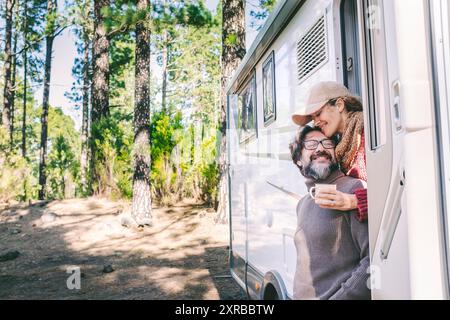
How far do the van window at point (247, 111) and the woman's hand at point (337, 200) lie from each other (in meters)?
1.41

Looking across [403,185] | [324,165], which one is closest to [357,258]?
[324,165]

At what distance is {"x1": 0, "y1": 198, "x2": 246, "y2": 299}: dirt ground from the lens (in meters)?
5.01

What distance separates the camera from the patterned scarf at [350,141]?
183 centimetres

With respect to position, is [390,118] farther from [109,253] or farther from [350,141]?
[109,253]

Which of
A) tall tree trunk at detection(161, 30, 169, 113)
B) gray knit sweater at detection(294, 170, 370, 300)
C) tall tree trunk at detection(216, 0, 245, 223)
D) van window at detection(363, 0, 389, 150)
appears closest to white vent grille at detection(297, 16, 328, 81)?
van window at detection(363, 0, 389, 150)

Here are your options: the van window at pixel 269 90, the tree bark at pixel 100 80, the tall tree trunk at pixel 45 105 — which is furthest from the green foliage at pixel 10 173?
the van window at pixel 269 90

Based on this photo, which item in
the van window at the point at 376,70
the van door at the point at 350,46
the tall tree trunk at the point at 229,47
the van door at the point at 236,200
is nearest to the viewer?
the van window at the point at 376,70

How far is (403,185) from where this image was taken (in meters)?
1.35

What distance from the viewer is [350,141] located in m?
1.85

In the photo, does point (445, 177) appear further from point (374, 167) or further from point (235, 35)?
point (235, 35)

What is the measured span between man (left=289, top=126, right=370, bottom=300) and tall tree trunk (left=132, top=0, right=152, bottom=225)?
6.75 meters

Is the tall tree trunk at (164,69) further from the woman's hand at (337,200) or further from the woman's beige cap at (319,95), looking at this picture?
the woman's hand at (337,200)

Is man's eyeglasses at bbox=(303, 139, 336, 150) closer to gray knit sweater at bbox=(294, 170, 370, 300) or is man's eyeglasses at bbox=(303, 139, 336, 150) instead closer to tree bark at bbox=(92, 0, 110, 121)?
gray knit sweater at bbox=(294, 170, 370, 300)

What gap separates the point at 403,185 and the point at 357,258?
22.1 inches
